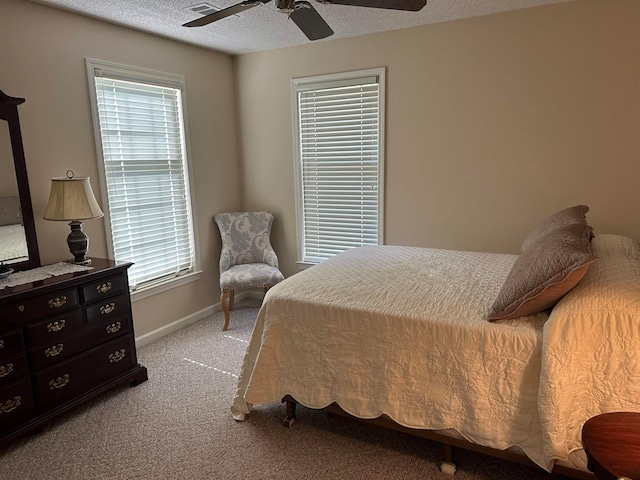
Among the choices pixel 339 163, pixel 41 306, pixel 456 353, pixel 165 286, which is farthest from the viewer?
pixel 339 163

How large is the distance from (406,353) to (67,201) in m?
2.34

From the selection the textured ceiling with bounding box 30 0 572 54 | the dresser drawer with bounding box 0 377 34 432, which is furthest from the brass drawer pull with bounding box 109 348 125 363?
the textured ceiling with bounding box 30 0 572 54

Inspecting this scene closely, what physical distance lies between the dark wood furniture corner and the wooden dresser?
268cm

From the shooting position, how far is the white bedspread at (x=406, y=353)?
5.98ft

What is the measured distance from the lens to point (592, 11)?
2.94m

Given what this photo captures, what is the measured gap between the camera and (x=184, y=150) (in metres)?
3.93

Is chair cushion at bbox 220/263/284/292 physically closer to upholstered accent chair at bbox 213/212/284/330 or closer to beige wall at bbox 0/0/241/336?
upholstered accent chair at bbox 213/212/284/330

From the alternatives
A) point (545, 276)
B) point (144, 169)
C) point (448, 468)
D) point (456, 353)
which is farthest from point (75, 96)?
point (448, 468)

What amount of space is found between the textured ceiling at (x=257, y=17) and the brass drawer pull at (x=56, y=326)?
208cm

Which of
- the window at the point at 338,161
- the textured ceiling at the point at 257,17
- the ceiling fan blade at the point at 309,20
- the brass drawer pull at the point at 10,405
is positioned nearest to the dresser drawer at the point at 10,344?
the brass drawer pull at the point at 10,405

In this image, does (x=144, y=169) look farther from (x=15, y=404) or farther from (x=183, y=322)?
(x=15, y=404)

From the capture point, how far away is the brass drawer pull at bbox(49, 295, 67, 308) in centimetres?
247

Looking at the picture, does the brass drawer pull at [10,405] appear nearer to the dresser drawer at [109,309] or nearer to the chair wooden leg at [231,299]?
the dresser drawer at [109,309]

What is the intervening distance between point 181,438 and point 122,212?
74.8 inches
